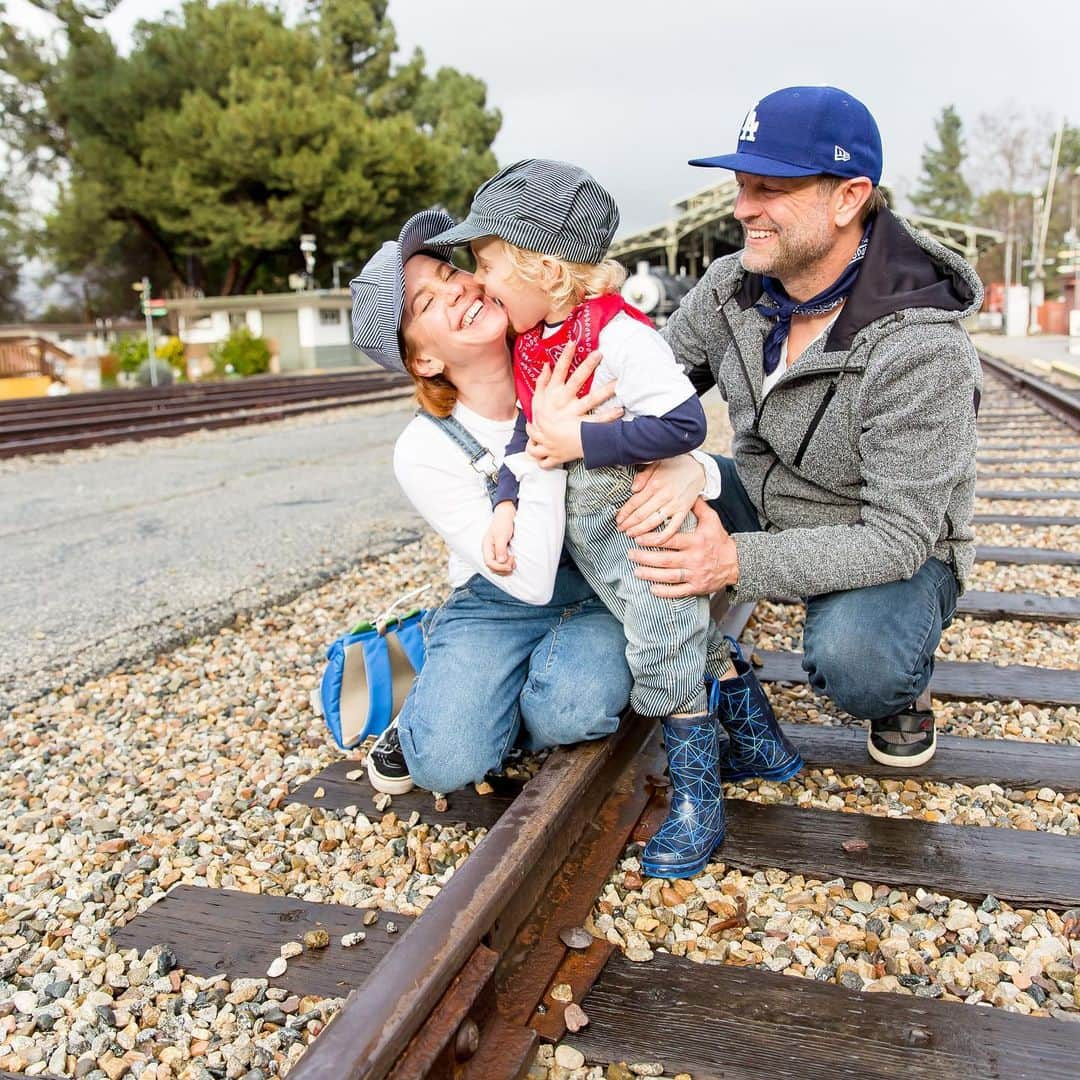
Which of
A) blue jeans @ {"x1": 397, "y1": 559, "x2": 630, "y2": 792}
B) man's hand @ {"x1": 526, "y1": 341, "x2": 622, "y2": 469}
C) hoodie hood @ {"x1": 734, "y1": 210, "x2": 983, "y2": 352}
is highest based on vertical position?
hoodie hood @ {"x1": 734, "y1": 210, "x2": 983, "y2": 352}

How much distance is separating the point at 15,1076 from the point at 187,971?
1.14ft

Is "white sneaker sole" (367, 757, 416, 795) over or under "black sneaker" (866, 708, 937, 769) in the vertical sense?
under

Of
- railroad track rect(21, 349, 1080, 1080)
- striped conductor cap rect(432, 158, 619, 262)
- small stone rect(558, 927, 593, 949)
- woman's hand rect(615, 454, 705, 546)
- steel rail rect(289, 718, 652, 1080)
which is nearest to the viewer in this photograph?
steel rail rect(289, 718, 652, 1080)

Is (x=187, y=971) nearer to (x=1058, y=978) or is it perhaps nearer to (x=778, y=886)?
(x=778, y=886)

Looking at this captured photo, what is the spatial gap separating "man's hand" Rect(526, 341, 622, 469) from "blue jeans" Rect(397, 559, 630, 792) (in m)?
0.54

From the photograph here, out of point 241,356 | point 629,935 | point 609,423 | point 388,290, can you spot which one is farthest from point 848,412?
point 241,356

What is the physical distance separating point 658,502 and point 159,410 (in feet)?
46.4

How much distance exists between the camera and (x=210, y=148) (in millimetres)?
33781

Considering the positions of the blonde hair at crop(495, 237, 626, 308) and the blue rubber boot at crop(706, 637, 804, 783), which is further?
the blue rubber boot at crop(706, 637, 804, 783)

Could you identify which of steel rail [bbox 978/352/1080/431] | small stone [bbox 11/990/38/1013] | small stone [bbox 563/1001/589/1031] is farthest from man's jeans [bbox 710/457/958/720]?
steel rail [bbox 978/352/1080/431]

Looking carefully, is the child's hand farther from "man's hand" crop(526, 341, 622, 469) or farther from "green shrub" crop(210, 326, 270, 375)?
"green shrub" crop(210, 326, 270, 375)

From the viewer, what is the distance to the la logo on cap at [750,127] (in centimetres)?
240

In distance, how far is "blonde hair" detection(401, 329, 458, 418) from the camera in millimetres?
2465

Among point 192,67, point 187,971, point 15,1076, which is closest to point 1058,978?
point 187,971
